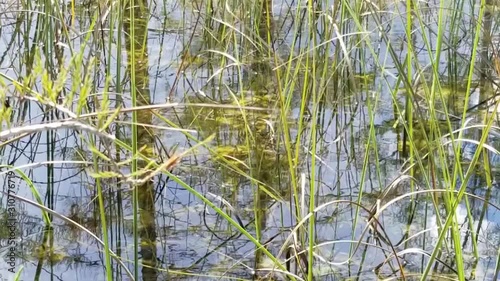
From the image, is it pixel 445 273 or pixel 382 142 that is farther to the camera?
pixel 382 142

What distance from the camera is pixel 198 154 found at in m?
2.01

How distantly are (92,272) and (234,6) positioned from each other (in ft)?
3.64

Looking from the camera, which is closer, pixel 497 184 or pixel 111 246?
pixel 111 246

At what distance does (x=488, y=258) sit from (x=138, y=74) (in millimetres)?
1557

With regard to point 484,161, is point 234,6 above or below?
above

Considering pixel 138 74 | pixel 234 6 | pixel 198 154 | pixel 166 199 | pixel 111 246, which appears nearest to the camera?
pixel 111 246

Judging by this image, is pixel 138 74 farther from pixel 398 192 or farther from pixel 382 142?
pixel 398 192

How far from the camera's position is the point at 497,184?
71.4 inches

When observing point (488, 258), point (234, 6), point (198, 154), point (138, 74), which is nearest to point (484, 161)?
point (488, 258)

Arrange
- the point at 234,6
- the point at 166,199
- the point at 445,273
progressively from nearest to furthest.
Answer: the point at 445,273 → the point at 166,199 → the point at 234,6

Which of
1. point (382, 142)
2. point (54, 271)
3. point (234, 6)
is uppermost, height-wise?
point (234, 6)

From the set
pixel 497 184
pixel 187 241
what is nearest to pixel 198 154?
pixel 187 241

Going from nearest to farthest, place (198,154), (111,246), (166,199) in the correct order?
(111,246) < (166,199) < (198,154)

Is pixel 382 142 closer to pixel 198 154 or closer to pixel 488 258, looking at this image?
pixel 198 154
